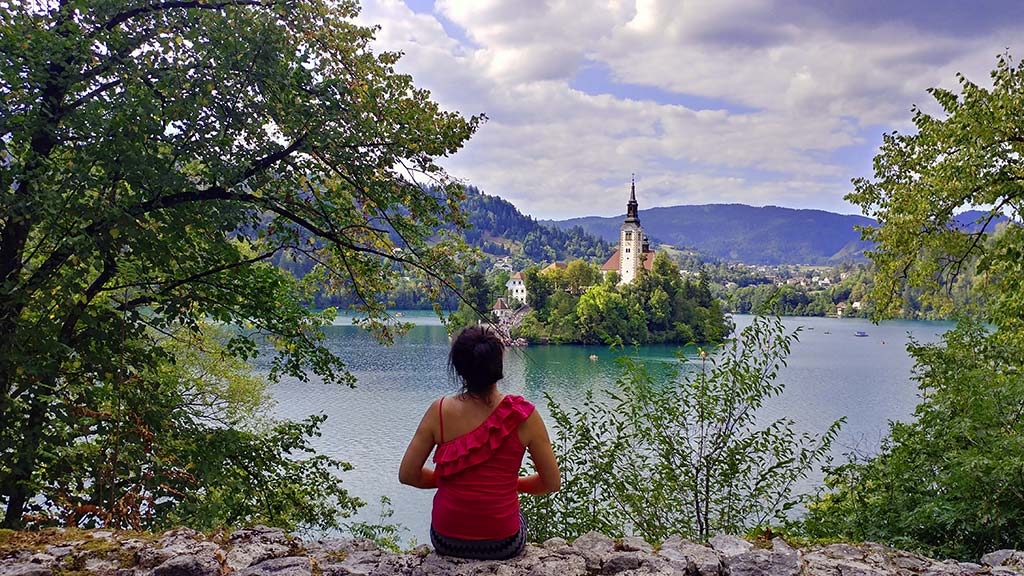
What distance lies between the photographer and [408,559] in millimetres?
2641

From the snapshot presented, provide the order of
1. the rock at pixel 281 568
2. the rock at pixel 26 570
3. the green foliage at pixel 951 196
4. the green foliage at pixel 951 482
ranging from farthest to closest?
1. the green foliage at pixel 951 196
2. the green foliage at pixel 951 482
3. the rock at pixel 281 568
4. the rock at pixel 26 570

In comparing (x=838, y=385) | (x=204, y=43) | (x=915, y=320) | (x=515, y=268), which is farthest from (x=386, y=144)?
(x=515, y=268)

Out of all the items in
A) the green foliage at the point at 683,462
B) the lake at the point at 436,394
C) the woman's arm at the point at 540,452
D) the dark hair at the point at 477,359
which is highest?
the dark hair at the point at 477,359

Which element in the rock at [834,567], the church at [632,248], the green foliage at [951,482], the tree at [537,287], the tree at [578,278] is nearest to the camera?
the rock at [834,567]

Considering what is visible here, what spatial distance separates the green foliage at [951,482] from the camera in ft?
12.0

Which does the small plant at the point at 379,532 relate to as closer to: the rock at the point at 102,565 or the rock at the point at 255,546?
the rock at the point at 255,546

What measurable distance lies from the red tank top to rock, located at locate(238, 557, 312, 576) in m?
0.54

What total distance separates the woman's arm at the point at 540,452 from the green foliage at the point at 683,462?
2.05m

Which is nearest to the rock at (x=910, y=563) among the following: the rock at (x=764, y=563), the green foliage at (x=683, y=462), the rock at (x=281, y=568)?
the rock at (x=764, y=563)

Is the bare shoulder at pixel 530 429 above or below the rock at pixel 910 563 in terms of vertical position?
above

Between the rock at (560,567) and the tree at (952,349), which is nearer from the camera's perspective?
the rock at (560,567)

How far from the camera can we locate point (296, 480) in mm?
5340

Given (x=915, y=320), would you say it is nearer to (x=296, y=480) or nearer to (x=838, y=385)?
(x=838, y=385)

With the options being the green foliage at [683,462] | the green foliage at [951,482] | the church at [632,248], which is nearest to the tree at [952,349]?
the green foliage at [951,482]
